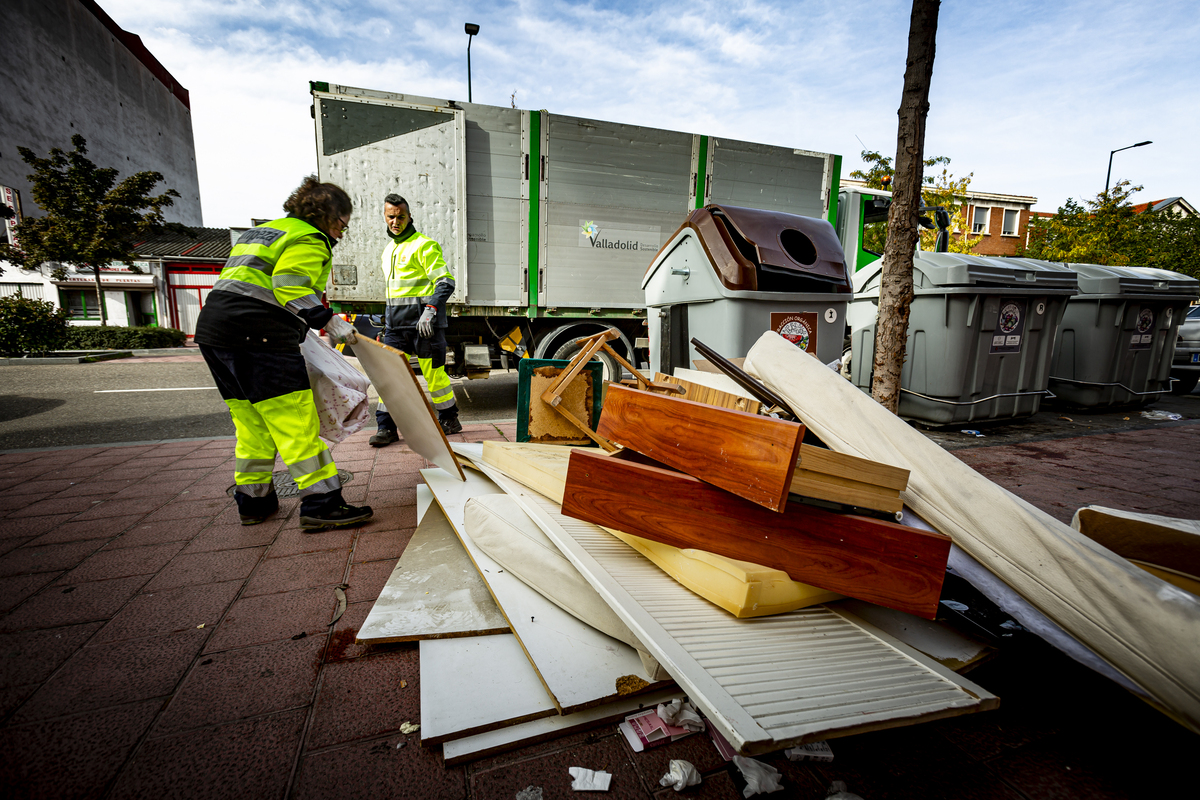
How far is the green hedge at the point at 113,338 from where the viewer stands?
1393 cm

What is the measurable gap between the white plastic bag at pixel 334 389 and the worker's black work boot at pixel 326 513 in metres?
0.41

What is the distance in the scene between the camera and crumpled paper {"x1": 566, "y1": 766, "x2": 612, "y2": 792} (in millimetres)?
1154

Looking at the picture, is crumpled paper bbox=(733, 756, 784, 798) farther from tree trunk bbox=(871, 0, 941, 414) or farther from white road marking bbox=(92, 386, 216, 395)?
white road marking bbox=(92, 386, 216, 395)

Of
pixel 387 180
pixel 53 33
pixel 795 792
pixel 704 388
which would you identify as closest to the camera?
pixel 795 792

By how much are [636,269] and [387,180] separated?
9.74 ft

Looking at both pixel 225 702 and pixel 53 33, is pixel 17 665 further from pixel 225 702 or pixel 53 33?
pixel 53 33

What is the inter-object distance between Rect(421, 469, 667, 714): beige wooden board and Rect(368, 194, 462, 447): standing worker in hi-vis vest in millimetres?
2870

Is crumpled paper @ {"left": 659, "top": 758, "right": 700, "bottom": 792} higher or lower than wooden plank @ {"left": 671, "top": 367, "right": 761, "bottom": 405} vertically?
lower

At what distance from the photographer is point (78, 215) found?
626 inches

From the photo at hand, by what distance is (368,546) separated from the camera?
7.84ft

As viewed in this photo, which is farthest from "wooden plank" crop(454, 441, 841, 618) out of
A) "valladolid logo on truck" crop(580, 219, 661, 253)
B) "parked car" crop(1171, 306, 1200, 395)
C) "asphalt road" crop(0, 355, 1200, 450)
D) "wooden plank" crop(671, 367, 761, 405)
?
"parked car" crop(1171, 306, 1200, 395)

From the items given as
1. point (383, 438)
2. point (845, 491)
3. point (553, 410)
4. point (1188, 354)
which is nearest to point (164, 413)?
point (383, 438)

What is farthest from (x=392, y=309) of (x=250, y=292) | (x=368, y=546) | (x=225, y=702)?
(x=225, y=702)

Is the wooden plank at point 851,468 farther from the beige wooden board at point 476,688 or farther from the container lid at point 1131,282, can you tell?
the container lid at point 1131,282
